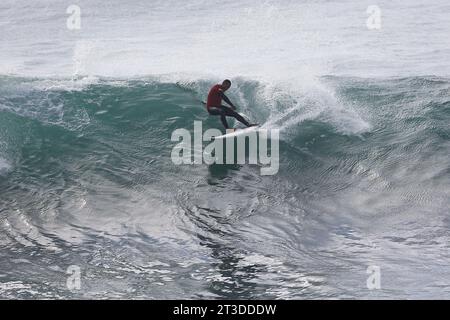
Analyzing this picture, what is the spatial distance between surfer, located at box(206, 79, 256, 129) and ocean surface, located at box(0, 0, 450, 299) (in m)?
→ 0.98

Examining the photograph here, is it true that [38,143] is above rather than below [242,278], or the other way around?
above

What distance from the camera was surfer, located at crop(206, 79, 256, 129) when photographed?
1453cm

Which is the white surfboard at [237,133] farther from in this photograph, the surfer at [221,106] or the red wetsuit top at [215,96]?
the red wetsuit top at [215,96]

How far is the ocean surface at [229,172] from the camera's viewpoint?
9984 millimetres

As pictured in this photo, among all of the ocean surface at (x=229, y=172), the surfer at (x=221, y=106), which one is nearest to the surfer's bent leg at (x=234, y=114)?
the surfer at (x=221, y=106)

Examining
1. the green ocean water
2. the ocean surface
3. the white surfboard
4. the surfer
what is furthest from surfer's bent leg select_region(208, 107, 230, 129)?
the ocean surface

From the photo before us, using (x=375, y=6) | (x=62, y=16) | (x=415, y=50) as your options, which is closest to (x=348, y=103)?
(x=415, y=50)

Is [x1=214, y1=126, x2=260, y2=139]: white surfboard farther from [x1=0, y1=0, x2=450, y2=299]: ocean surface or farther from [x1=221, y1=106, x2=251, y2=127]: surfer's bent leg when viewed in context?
[x1=0, y1=0, x2=450, y2=299]: ocean surface

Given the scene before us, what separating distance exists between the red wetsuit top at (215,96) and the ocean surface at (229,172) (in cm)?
102

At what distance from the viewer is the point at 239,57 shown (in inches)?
819

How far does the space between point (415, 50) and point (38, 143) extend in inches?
460

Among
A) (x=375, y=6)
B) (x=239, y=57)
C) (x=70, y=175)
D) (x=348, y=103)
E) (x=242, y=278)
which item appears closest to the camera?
(x=242, y=278)

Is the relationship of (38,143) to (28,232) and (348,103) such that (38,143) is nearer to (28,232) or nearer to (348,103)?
(28,232)

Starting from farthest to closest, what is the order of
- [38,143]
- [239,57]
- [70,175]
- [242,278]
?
[239,57]
[38,143]
[70,175]
[242,278]
